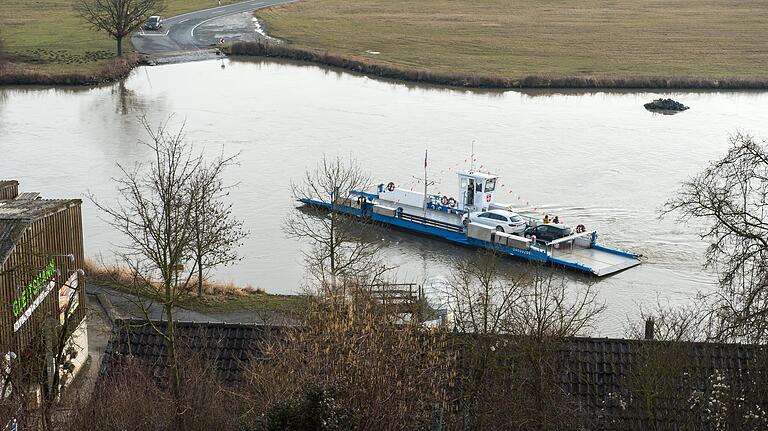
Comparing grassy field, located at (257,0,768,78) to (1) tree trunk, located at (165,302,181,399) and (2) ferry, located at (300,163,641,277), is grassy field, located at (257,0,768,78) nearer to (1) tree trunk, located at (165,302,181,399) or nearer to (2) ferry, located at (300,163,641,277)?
(2) ferry, located at (300,163,641,277)

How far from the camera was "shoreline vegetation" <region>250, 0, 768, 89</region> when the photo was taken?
66.2 metres

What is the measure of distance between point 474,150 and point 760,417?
32235 millimetres

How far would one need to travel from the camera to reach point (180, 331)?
62.5 feet

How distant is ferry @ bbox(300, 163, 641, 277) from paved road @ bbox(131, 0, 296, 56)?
3636 centimetres

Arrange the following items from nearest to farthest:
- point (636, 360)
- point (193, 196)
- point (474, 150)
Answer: point (636, 360), point (193, 196), point (474, 150)

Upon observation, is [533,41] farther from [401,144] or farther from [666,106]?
[401,144]

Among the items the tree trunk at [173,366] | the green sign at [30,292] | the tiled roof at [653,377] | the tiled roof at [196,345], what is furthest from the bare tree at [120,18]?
the tiled roof at [653,377]

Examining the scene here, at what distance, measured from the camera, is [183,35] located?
257 ft

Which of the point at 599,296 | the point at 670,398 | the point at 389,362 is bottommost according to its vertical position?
the point at 599,296

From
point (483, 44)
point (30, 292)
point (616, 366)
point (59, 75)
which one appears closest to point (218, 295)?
point (30, 292)

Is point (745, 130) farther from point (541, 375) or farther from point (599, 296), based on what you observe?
point (541, 375)

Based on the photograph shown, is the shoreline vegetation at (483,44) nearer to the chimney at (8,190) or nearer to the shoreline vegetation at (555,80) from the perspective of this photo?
the shoreline vegetation at (555,80)

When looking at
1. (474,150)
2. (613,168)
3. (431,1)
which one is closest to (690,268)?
(613,168)

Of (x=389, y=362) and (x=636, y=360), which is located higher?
(x=389, y=362)
